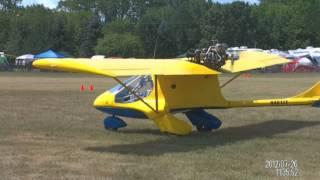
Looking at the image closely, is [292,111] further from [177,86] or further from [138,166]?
[138,166]

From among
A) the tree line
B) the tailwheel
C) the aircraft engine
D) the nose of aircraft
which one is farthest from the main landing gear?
the tree line

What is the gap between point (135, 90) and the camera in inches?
656

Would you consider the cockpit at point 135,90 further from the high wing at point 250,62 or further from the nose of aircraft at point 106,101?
the high wing at point 250,62

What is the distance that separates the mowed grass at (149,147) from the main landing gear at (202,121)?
25 centimetres

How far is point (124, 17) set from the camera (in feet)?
614

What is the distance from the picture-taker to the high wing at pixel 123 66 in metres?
13.8

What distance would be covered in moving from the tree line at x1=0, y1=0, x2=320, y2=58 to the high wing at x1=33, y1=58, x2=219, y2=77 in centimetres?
9961

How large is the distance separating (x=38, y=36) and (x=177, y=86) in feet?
366

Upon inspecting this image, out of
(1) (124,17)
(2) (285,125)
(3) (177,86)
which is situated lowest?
(1) (124,17)

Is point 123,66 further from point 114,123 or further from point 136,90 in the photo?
point 114,123

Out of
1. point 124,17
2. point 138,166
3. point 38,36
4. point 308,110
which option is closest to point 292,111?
point 308,110

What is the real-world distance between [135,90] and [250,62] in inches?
147

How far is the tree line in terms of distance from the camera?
12400 cm

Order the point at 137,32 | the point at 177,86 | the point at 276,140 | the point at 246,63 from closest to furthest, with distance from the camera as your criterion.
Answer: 1. the point at 276,140
2. the point at 177,86
3. the point at 246,63
4. the point at 137,32
